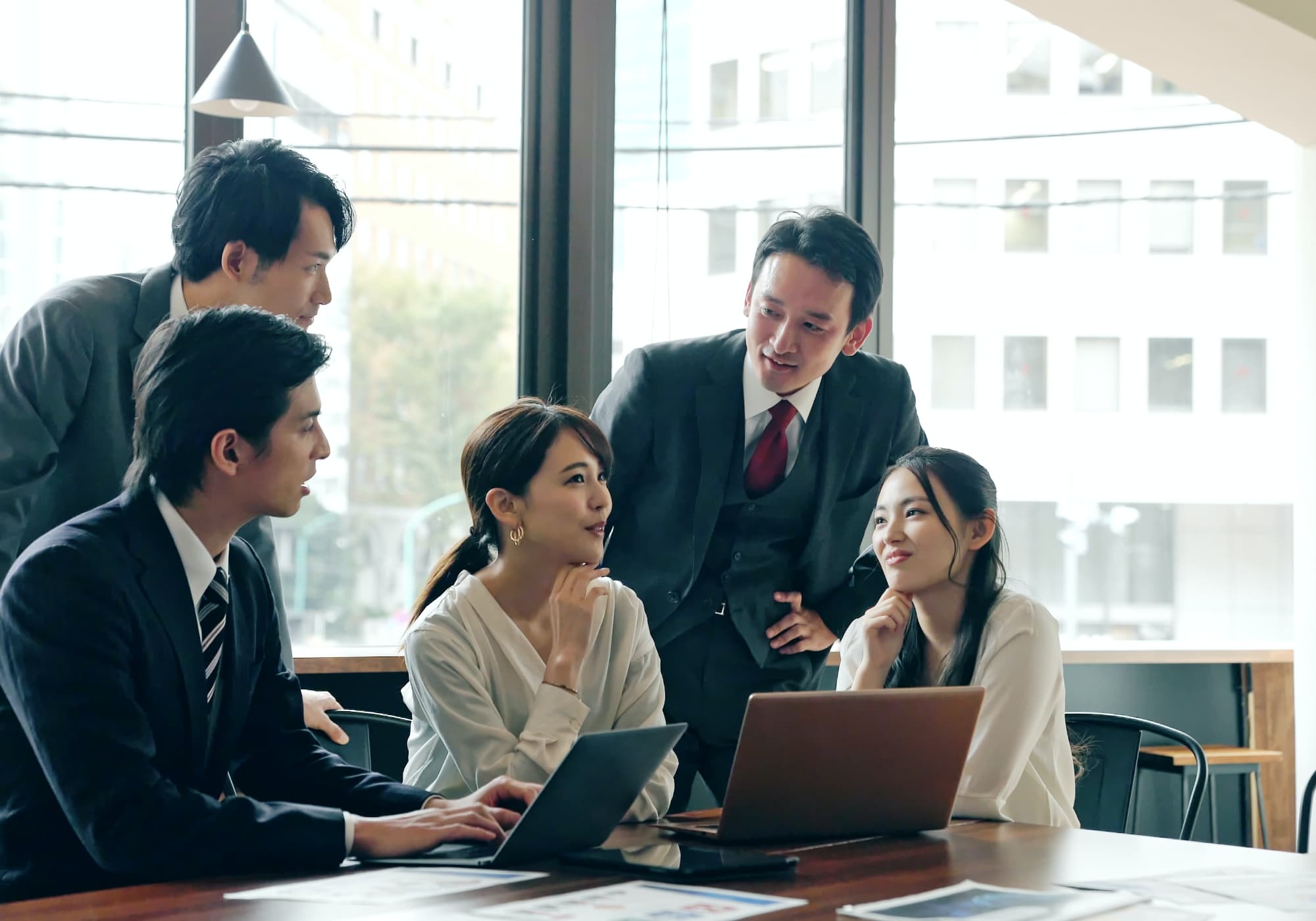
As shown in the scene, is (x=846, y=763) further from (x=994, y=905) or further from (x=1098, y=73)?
(x=1098, y=73)

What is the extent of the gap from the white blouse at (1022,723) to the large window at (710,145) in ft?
4.96

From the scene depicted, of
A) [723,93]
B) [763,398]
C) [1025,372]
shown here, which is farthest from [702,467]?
[1025,372]

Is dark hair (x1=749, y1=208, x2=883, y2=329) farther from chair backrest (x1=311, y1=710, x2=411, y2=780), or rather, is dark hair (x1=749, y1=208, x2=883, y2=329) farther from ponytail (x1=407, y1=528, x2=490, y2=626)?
chair backrest (x1=311, y1=710, x2=411, y2=780)

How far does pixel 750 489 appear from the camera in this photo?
2516 mm

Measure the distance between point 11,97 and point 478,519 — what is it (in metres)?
1.54

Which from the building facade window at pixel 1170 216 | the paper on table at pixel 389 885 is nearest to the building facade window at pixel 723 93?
the building facade window at pixel 1170 216

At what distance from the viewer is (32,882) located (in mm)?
1431

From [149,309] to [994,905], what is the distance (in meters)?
1.55

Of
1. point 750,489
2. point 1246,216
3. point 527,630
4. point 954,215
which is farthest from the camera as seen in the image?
point 1246,216

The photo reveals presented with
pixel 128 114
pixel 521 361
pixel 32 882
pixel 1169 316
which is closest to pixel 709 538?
pixel 521 361

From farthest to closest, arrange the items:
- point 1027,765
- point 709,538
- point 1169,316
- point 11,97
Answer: point 1169,316 < point 11,97 < point 709,538 < point 1027,765

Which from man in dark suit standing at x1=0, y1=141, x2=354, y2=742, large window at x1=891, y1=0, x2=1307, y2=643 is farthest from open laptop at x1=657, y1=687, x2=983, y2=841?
large window at x1=891, y1=0, x2=1307, y2=643

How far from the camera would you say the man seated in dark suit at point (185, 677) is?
1388 mm

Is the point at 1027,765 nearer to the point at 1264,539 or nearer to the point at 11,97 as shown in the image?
the point at 11,97
